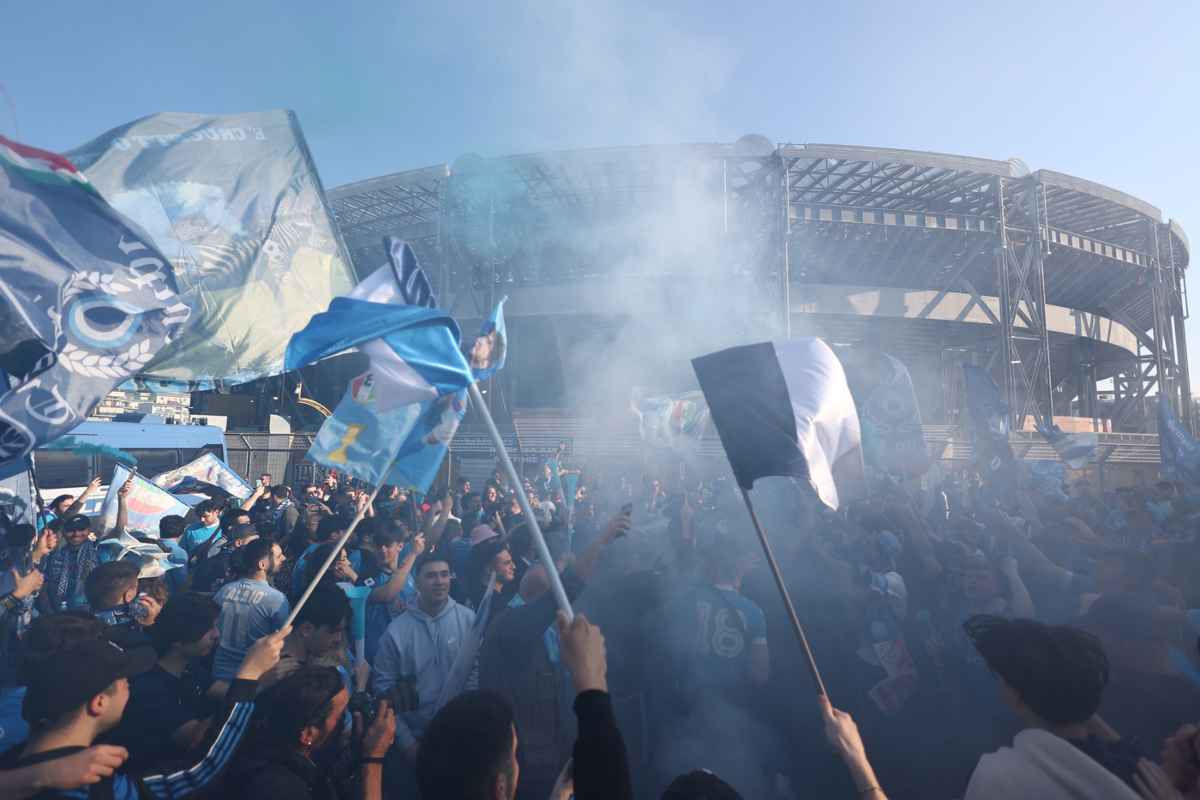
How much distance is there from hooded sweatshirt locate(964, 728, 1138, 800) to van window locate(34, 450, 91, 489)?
10642mm

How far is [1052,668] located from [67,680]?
240 centimetres

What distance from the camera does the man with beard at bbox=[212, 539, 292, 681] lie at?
8.15 feet

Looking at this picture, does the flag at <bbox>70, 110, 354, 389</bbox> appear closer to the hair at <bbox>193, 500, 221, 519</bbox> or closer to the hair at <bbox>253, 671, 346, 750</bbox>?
the hair at <bbox>193, 500, 221, 519</bbox>

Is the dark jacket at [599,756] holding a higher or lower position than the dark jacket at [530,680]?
higher

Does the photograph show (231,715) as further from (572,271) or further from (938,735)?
(572,271)

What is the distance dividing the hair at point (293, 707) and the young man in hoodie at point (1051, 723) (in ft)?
5.23

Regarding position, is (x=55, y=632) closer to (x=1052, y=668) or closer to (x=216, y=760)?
(x=216, y=760)

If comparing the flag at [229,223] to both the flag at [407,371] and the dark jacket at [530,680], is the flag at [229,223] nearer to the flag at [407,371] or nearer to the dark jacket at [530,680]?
the flag at [407,371]

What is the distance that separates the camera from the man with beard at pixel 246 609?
2.48 meters

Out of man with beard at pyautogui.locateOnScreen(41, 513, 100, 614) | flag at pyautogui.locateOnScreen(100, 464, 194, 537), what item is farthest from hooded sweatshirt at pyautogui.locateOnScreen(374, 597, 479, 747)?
flag at pyautogui.locateOnScreen(100, 464, 194, 537)

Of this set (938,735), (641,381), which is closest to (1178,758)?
(938,735)

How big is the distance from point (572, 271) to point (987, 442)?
13.9 meters

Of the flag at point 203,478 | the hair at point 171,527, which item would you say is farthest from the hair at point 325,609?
the flag at point 203,478

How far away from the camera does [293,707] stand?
5.09ft
